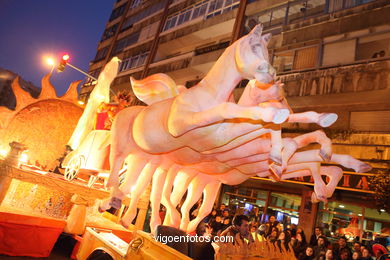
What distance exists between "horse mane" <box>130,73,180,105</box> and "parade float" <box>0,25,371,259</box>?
13 mm

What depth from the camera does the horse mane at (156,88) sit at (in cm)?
374

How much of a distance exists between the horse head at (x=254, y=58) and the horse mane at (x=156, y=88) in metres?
1.21

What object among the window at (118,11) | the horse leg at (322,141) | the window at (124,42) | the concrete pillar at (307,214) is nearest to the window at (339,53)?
the concrete pillar at (307,214)

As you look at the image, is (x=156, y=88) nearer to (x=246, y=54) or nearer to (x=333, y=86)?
(x=246, y=54)

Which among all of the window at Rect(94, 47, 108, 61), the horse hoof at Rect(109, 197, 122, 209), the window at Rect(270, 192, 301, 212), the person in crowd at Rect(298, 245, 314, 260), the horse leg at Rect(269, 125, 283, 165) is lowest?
the person in crowd at Rect(298, 245, 314, 260)

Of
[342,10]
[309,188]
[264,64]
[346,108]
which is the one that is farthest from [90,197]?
[342,10]

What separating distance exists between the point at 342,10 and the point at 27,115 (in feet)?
43.2

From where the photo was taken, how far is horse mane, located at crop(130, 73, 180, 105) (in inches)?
147

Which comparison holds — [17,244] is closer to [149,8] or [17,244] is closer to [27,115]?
[27,115]

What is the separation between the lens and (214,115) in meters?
2.58

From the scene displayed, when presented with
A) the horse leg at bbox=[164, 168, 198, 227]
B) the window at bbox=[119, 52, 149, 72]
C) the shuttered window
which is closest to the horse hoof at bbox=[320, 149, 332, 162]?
the horse leg at bbox=[164, 168, 198, 227]

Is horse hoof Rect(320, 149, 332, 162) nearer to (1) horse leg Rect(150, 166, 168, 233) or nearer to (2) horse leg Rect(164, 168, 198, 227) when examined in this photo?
(2) horse leg Rect(164, 168, 198, 227)

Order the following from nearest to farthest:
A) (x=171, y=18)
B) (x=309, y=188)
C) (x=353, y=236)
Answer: (x=353, y=236) < (x=309, y=188) < (x=171, y=18)

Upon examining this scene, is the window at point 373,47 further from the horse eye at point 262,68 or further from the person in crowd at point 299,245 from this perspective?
the horse eye at point 262,68
